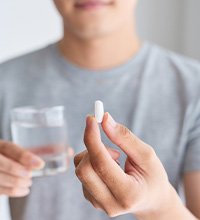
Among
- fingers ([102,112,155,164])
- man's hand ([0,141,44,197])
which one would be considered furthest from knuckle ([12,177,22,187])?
Answer: fingers ([102,112,155,164])

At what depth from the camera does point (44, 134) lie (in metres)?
0.66

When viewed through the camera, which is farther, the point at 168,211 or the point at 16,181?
the point at 16,181

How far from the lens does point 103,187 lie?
446 mm

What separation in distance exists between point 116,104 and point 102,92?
0.10ft

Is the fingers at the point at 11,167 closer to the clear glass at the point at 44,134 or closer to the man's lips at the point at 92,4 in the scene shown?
the clear glass at the point at 44,134

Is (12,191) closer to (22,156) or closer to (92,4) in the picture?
(22,156)

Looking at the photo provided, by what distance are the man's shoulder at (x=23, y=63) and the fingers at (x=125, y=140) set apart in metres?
0.39

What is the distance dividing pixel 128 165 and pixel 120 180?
0.11 ft

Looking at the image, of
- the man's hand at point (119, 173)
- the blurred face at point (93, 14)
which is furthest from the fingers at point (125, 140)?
the blurred face at point (93, 14)

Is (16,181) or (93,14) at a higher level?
(93,14)

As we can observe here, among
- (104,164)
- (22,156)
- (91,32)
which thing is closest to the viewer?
(104,164)

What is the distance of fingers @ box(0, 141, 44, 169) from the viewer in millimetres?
597

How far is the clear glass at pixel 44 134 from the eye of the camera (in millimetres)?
659

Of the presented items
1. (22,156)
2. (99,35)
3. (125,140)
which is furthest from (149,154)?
(99,35)
